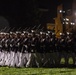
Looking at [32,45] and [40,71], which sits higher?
[32,45]

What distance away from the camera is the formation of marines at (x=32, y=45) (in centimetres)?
1819

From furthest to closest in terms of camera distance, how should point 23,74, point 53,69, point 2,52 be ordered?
point 2,52 → point 53,69 → point 23,74

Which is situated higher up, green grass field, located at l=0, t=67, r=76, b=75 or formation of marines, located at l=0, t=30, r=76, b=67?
formation of marines, located at l=0, t=30, r=76, b=67

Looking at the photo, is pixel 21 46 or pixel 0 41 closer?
pixel 21 46

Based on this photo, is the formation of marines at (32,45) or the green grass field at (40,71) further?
the formation of marines at (32,45)

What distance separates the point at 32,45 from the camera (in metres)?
18.1

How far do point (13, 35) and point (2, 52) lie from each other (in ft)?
4.26

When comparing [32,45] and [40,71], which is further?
[32,45]

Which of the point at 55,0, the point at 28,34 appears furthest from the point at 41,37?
the point at 55,0

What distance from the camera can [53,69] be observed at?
1755cm

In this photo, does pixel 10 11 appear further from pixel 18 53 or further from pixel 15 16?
pixel 18 53

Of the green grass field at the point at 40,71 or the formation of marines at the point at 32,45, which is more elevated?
the formation of marines at the point at 32,45

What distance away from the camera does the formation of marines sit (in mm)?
18188

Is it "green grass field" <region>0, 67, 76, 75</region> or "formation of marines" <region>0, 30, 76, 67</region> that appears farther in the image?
"formation of marines" <region>0, 30, 76, 67</region>
